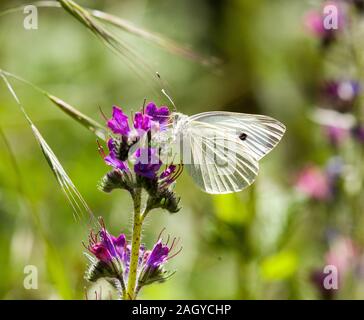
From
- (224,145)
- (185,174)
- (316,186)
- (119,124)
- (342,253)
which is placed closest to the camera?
(119,124)

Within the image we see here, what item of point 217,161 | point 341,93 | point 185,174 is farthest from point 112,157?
point 185,174

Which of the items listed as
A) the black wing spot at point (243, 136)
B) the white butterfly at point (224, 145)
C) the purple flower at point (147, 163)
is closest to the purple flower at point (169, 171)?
the purple flower at point (147, 163)

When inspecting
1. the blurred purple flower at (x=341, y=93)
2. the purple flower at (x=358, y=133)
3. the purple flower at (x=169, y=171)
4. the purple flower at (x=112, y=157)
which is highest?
the blurred purple flower at (x=341, y=93)

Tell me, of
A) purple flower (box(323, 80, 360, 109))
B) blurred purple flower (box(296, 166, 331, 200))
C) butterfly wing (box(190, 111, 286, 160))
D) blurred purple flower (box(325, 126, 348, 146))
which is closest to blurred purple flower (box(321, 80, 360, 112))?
purple flower (box(323, 80, 360, 109))

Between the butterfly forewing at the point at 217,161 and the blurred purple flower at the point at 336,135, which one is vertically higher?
the blurred purple flower at the point at 336,135

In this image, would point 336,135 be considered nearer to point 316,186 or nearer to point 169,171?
point 316,186

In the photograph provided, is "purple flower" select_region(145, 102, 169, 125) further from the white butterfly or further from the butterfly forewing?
the butterfly forewing

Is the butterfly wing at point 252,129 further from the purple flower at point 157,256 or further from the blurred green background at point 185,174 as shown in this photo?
the purple flower at point 157,256
